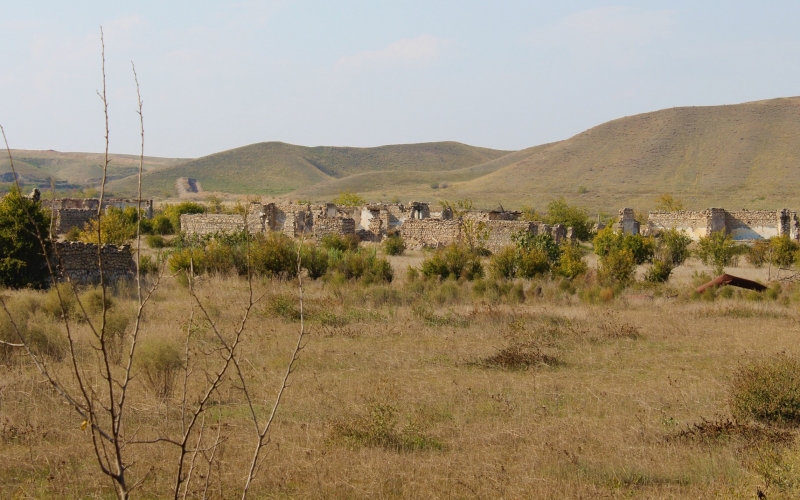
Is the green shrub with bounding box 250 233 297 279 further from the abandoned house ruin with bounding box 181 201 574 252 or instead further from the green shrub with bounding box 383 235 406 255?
the green shrub with bounding box 383 235 406 255

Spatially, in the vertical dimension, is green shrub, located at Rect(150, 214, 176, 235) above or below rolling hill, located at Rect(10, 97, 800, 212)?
below

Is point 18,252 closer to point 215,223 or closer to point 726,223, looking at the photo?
point 215,223

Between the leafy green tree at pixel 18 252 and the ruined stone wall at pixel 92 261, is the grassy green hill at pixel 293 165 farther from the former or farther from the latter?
the leafy green tree at pixel 18 252

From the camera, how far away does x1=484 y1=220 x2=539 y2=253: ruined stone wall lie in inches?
1080

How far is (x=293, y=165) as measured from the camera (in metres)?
111

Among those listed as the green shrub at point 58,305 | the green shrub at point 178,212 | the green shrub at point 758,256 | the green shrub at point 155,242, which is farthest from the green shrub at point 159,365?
the green shrub at point 178,212

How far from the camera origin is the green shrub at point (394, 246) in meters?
28.6

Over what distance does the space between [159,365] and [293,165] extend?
104287 mm

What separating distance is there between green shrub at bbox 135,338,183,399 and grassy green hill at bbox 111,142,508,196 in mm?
80476

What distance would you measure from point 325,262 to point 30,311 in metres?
8.86

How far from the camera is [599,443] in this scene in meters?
6.73

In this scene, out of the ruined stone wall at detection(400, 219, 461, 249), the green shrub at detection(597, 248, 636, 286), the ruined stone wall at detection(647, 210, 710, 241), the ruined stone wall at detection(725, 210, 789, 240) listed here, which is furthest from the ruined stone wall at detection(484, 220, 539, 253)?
the ruined stone wall at detection(725, 210, 789, 240)

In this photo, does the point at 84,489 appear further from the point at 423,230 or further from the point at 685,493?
the point at 423,230

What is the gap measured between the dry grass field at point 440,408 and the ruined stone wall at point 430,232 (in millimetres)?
14945
